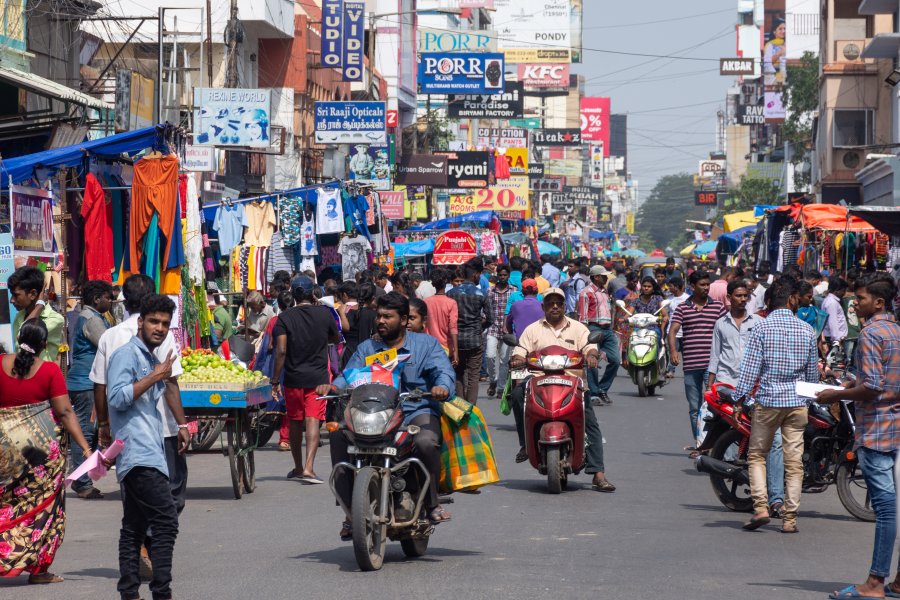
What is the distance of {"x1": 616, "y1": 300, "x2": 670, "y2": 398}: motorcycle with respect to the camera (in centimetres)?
2014

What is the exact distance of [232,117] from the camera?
81.5 ft

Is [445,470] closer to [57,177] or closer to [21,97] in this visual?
[57,177]

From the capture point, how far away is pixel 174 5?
3456 centimetres

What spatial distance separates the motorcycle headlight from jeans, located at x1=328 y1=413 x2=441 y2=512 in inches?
10.2

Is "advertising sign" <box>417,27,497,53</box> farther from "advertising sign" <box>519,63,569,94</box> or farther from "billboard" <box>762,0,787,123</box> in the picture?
"advertising sign" <box>519,63,569,94</box>

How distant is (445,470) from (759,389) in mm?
2689

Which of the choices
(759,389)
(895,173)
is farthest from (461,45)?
(759,389)

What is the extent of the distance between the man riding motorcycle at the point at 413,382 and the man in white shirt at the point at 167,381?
941 millimetres

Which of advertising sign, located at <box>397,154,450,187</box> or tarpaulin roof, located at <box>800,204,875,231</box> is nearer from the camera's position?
tarpaulin roof, located at <box>800,204,875,231</box>

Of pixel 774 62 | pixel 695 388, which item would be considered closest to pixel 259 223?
pixel 695 388

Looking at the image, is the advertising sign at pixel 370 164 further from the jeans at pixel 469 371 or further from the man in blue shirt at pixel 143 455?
the man in blue shirt at pixel 143 455

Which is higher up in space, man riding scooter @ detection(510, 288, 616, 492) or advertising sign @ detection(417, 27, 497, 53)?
advertising sign @ detection(417, 27, 497, 53)

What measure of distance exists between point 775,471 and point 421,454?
340 centimetres

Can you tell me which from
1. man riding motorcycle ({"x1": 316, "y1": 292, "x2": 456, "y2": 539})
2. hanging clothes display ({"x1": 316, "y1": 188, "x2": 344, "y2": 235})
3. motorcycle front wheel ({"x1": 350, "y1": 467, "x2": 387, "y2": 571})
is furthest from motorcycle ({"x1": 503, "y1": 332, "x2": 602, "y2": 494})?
hanging clothes display ({"x1": 316, "y1": 188, "x2": 344, "y2": 235})
